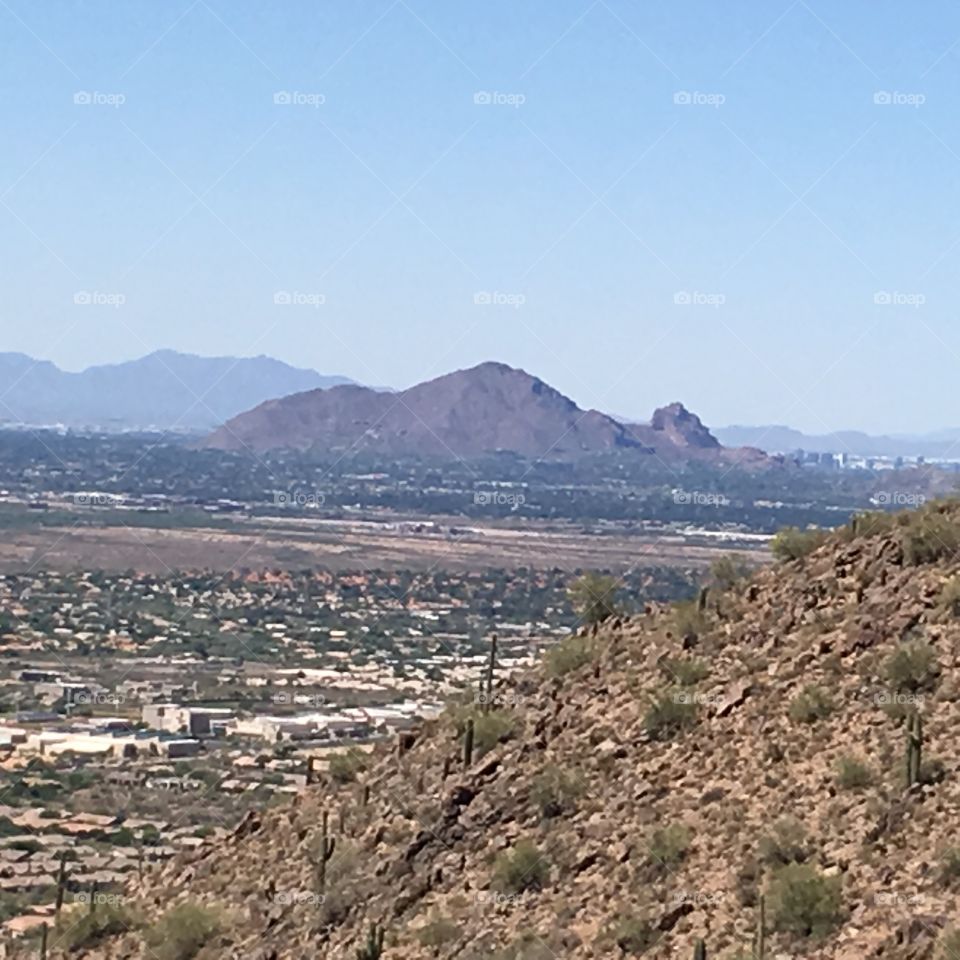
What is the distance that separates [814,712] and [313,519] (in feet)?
571

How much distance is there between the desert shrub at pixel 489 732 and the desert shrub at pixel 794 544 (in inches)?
178

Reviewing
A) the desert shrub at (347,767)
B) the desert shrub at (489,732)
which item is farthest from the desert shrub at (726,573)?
the desert shrub at (347,767)

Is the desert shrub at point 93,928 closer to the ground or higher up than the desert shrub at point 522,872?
closer to the ground

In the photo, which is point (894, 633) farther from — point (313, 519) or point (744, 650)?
point (313, 519)

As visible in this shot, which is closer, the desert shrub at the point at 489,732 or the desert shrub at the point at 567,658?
the desert shrub at the point at 489,732

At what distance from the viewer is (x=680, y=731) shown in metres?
23.7

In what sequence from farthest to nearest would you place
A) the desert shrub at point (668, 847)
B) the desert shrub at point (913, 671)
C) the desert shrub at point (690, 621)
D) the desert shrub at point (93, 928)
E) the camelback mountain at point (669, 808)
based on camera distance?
the desert shrub at point (690, 621), the desert shrub at point (93, 928), the desert shrub at point (913, 671), the desert shrub at point (668, 847), the camelback mountain at point (669, 808)

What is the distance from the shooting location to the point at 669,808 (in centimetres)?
2184

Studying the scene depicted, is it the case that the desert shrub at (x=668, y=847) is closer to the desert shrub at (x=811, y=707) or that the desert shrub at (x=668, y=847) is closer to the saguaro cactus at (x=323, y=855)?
the desert shrub at (x=811, y=707)

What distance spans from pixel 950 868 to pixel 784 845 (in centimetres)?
189

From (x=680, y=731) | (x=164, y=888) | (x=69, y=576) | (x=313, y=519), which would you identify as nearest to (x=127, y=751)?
(x=164, y=888)

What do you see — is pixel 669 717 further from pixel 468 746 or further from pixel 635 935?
pixel 635 935

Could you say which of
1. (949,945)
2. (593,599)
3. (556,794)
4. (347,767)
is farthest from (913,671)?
(347,767)

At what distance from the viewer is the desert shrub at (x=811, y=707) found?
Result: 22312 millimetres
